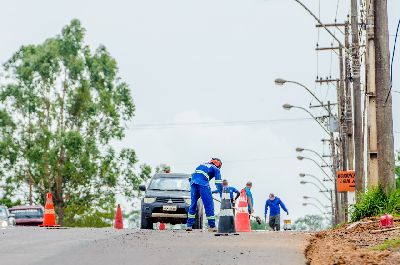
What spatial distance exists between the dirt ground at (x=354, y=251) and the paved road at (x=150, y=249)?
0.80 feet

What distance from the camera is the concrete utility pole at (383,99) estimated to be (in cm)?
2434

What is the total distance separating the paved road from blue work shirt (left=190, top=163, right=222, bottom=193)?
3.43 meters

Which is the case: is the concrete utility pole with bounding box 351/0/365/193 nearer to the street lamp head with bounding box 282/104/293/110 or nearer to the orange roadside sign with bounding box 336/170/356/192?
the orange roadside sign with bounding box 336/170/356/192

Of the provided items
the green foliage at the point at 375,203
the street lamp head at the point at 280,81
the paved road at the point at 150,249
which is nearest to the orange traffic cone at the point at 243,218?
the green foliage at the point at 375,203

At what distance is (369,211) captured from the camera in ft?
81.5

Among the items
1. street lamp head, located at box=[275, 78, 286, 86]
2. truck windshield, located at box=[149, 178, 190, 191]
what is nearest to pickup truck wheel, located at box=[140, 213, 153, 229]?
truck windshield, located at box=[149, 178, 190, 191]

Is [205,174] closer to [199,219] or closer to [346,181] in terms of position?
[199,219]

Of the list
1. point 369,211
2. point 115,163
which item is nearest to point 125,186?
point 115,163

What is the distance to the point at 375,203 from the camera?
80.8ft

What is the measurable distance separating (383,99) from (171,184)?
22.8ft

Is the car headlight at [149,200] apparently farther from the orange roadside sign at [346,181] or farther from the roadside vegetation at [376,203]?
the orange roadside sign at [346,181]

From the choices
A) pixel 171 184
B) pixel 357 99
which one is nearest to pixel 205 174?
pixel 171 184

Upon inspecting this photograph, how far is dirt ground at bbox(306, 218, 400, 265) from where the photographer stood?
12219mm

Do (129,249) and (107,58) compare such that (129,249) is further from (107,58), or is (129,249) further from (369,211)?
(107,58)
